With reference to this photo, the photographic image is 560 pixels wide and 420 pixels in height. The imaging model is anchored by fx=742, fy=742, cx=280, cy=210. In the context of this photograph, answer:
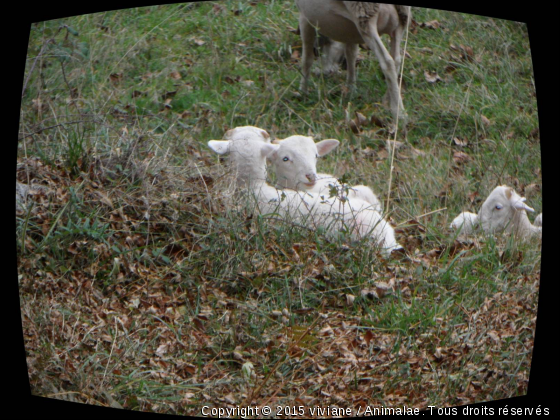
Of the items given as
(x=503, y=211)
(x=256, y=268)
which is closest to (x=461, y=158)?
(x=503, y=211)

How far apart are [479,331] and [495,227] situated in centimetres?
120

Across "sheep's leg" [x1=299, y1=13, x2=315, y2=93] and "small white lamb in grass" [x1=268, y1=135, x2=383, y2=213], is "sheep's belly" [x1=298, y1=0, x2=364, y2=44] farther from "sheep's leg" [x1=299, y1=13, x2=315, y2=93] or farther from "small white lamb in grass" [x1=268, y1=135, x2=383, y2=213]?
"small white lamb in grass" [x1=268, y1=135, x2=383, y2=213]

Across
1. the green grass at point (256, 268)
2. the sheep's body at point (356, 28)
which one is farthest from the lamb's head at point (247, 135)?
the sheep's body at point (356, 28)

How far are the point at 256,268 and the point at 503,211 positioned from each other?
61.5 inches

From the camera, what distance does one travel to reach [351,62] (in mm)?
6625

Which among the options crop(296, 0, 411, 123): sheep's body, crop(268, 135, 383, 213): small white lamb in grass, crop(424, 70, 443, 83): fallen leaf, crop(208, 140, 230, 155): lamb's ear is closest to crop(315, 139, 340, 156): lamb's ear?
crop(268, 135, 383, 213): small white lamb in grass

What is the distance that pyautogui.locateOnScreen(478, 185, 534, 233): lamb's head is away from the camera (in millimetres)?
4016

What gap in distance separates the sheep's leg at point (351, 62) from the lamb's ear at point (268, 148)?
2.38 metres

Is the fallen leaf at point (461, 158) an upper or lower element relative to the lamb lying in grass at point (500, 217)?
upper

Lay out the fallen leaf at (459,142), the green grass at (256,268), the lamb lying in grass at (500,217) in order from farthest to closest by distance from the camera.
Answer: the fallen leaf at (459,142) → the lamb lying in grass at (500,217) → the green grass at (256,268)

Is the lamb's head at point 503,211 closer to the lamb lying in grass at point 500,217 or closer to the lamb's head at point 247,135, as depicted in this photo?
the lamb lying in grass at point 500,217

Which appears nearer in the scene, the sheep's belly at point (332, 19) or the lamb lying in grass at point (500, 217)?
the lamb lying in grass at point (500, 217)

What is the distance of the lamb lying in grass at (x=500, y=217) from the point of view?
3.97 m

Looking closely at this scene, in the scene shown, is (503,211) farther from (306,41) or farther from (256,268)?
(306,41)
